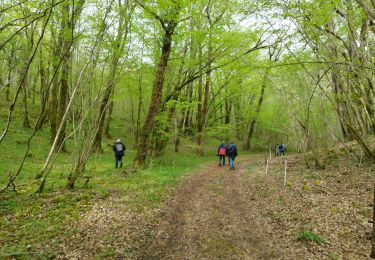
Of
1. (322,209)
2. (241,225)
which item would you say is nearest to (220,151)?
(322,209)

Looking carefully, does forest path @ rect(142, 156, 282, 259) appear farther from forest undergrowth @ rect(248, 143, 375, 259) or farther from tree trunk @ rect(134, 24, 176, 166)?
tree trunk @ rect(134, 24, 176, 166)

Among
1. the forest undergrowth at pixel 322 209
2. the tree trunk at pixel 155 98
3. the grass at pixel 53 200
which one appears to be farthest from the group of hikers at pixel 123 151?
the forest undergrowth at pixel 322 209

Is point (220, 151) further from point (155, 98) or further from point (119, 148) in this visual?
point (119, 148)

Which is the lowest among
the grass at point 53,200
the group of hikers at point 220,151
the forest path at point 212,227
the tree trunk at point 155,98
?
the forest path at point 212,227

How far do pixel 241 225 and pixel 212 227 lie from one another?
807 millimetres

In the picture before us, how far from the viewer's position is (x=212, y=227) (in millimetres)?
6934

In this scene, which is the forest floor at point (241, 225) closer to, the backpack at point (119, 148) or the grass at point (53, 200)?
the grass at point (53, 200)

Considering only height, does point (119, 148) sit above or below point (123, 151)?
above

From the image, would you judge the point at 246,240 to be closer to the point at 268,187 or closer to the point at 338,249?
the point at 338,249

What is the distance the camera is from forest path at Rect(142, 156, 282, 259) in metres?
5.70

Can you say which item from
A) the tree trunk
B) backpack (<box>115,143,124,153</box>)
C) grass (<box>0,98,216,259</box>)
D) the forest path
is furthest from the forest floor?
backpack (<box>115,143,124,153</box>)

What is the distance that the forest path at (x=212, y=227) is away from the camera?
5.70 meters

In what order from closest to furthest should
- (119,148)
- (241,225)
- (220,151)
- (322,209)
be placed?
(241,225) < (322,209) < (119,148) < (220,151)

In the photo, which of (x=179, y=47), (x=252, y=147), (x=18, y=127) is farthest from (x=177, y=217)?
(x=252, y=147)
